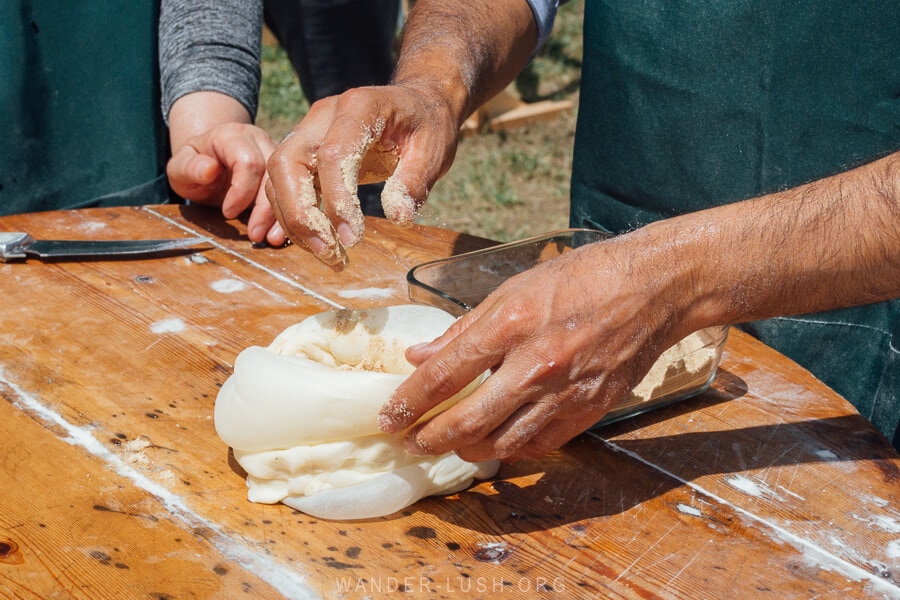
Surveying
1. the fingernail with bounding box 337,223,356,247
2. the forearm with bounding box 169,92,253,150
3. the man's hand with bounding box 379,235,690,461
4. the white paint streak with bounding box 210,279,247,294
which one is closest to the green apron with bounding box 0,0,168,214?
the forearm with bounding box 169,92,253,150

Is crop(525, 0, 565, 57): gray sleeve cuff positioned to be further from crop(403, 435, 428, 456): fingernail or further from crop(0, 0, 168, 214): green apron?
crop(403, 435, 428, 456): fingernail

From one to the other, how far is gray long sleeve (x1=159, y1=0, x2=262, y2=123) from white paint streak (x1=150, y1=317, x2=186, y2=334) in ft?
2.90

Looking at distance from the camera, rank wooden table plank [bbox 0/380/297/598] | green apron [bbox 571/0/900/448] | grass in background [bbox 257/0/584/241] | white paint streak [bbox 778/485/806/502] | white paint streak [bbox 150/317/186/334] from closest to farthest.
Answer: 1. wooden table plank [bbox 0/380/297/598]
2. white paint streak [bbox 778/485/806/502]
3. white paint streak [bbox 150/317/186/334]
4. green apron [bbox 571/0/900/448]
5. grass in background [bbox 257/0/584/241]

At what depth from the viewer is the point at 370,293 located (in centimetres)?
185

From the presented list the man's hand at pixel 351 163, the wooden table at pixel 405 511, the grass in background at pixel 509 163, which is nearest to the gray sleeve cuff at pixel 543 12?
the man's hand at pixel 351 163

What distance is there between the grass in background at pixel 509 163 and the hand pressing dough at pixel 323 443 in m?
2.79

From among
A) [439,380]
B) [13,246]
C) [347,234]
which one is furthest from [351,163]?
[13,246]

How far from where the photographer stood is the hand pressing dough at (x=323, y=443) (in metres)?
1.25

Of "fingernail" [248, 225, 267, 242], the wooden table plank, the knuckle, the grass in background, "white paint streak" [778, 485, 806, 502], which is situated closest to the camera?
the wooden table plank

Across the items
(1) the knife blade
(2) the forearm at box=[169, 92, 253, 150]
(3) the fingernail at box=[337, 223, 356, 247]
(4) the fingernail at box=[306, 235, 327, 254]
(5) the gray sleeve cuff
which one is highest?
(5) the gray sleeve cuff

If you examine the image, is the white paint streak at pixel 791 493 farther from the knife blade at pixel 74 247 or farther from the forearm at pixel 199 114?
the forearm at pixel 199 114

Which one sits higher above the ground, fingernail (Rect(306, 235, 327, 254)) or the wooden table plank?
fingernail (Rect(306, 235, 327, 254))

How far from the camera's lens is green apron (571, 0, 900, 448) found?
1.78 meters

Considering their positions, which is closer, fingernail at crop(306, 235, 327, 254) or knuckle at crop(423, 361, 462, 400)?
knuckle at crop(423, 361, 462, 400)
